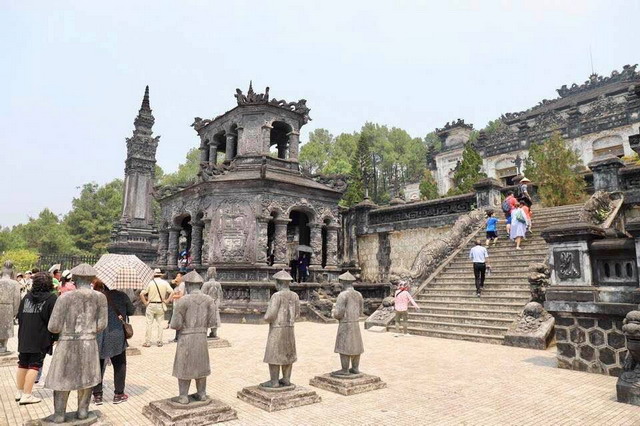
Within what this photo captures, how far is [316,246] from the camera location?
57.9 ft

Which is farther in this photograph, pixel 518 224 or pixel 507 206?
pixel 507 206

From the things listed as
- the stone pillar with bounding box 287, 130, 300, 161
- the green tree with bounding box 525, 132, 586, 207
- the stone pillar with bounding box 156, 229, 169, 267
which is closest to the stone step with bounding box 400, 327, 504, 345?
the green tree with bounding box 525, 132, 586, 207

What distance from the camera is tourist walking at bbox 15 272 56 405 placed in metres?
5.39

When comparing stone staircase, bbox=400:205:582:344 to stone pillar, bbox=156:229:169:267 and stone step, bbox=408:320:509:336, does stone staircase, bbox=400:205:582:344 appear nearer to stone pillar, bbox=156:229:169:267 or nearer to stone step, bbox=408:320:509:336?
stone step, bbox=408:320:509:336

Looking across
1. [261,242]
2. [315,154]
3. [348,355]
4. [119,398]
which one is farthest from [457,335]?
[315,154]

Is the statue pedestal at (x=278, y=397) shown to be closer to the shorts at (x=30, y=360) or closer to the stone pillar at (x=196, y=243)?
the shorts at (x=30, y=360)

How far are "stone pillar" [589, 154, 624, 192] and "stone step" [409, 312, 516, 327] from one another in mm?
7430

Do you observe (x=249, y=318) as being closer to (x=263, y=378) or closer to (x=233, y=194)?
(x=233, y=194)

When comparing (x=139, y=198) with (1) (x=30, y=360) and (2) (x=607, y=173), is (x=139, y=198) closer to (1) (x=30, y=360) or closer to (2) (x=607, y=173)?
(1) (x=30, y=360)

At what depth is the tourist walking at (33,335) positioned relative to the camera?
5395 millimetres

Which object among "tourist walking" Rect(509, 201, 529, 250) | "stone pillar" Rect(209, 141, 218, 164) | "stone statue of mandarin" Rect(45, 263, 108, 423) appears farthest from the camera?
"stone pillar" Rect(209, 141, 218, 164)

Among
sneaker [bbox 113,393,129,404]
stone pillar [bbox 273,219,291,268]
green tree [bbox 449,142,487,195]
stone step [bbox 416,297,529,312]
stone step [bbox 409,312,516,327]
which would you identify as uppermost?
green tree [bbox 449,142,487,195]

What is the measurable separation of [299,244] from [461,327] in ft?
35.9

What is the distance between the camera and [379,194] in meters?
52.1
